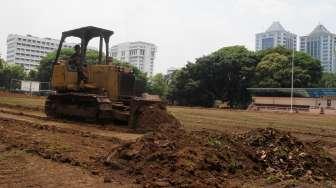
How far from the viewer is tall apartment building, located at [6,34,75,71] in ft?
527

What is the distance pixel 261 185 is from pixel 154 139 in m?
2.70

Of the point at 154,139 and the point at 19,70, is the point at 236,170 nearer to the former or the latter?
the point at 154,139

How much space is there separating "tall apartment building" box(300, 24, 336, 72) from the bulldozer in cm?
10036

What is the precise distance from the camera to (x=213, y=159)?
9.22 metres

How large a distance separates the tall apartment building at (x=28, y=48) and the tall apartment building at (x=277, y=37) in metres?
68.0

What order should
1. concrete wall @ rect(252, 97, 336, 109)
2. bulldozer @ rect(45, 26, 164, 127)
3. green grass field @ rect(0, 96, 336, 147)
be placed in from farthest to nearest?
concrete wall @ rect(252, 97, 336, 109) → green grass field @ rect(0, 96, 336, 147) → bulldozer @ rect(45, 26, 164, 127)

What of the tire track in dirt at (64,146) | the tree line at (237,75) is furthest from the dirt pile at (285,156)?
the tree line at (237,75)

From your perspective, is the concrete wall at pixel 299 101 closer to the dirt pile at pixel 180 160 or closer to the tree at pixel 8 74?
the tree at pixel 8 74

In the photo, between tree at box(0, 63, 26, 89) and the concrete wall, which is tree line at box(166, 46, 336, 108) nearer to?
the concrete wall

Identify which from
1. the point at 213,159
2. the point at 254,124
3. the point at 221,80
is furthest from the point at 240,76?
the point at 213,159

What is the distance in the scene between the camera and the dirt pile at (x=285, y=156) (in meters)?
9.38

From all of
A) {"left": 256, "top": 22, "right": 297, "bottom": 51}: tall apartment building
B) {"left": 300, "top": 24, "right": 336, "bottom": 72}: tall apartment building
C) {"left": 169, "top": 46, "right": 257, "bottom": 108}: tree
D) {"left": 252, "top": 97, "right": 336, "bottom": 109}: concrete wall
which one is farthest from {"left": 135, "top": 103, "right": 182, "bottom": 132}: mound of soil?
{"left": 256, "top": 22, "right": 297, "bottom": 51}: tall apartment building

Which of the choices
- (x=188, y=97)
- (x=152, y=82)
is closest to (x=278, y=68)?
(x=188, y=97)

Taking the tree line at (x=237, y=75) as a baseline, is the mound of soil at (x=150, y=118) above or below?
below
